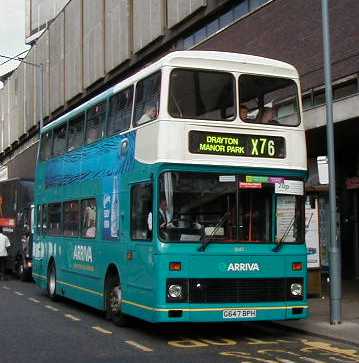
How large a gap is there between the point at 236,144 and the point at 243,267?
1.79m

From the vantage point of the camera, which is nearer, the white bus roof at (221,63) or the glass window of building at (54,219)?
the white bus roof at (221,63)

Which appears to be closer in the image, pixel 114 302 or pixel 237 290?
pixel 237 290

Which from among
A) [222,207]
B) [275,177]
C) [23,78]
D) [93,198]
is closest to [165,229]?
[222,207]

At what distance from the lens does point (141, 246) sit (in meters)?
10.4

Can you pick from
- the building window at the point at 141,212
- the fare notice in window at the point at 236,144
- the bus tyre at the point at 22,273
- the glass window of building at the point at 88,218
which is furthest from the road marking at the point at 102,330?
the bus tyre at the point at 22,273

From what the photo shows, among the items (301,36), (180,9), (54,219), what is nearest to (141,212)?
(54,219)

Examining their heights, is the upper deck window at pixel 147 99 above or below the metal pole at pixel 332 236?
above

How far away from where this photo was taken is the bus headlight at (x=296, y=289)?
10.4m

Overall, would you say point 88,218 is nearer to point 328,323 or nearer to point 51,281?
point 51,281

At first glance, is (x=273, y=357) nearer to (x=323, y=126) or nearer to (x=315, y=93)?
(x=323, y=126)

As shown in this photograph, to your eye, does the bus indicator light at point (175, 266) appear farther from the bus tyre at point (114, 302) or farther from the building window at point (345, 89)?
the building window at point (345, 89)

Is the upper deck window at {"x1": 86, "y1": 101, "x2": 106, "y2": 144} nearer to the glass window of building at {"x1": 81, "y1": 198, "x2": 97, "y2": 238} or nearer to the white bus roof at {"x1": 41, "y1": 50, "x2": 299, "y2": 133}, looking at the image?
the glass window of building at {"x1": 81, "y1": 198, "x2": 97, "y2": 238}

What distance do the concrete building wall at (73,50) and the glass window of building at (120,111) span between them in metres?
25.9

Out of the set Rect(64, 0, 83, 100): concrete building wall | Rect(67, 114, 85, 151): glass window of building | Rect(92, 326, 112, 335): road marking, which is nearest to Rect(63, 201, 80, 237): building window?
Rect(67, 114, 85, 151): glass window of building
